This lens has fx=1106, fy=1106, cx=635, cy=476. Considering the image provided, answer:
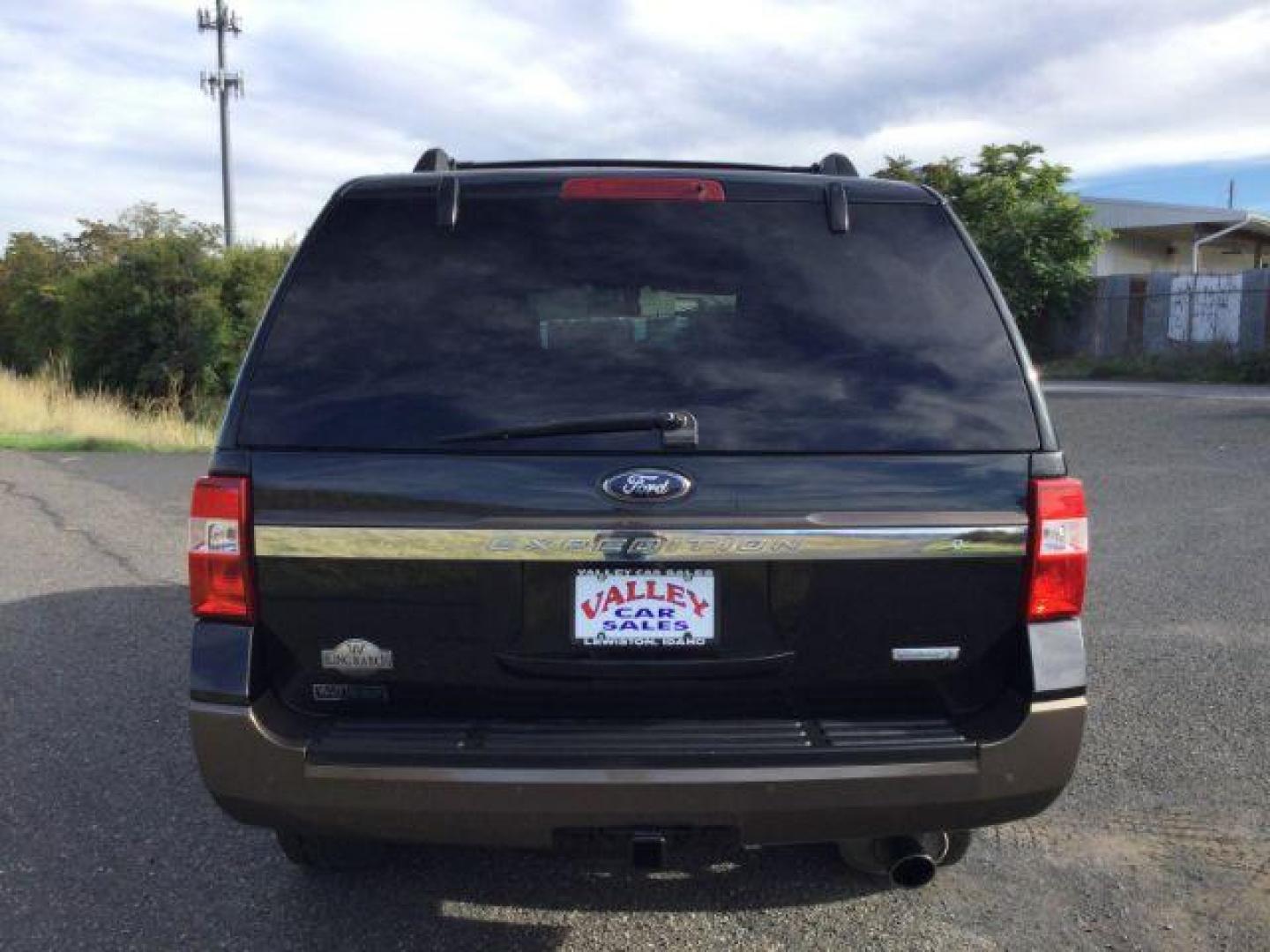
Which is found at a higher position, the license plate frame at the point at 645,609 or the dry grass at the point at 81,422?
the license plate frame at the point at 645,609

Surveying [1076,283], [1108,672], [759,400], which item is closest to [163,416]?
[1108,672]

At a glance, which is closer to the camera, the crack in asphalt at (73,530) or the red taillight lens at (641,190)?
the red taillight lens at (641,190)

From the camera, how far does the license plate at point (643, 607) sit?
2.44 m

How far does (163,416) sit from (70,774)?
13.9 meters

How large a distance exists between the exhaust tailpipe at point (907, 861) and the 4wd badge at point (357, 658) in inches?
48.9

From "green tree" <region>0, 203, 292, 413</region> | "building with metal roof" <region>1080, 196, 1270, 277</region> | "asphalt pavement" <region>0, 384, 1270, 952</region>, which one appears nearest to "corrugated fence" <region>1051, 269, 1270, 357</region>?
"building with metal roof" <region>1080, 196, 1270, 277</region>

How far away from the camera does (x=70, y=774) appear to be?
3986 mm

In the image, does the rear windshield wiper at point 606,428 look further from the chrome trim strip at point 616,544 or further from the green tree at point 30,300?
the green tree at point 30,300

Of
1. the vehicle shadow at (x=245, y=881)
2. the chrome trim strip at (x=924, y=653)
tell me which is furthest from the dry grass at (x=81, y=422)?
the chrome trim strip at (x=924, y=653)

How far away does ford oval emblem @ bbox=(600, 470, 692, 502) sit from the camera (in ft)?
7.89

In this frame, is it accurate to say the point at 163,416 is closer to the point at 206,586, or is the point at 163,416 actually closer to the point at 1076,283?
the point at 206,586

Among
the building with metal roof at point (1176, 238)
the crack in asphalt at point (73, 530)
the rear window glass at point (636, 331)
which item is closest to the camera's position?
the rear window glass at point (636, 331)

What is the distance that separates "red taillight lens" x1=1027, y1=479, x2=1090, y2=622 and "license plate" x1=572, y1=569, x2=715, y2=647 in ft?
2.42

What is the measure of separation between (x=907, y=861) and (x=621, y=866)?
922 mm
